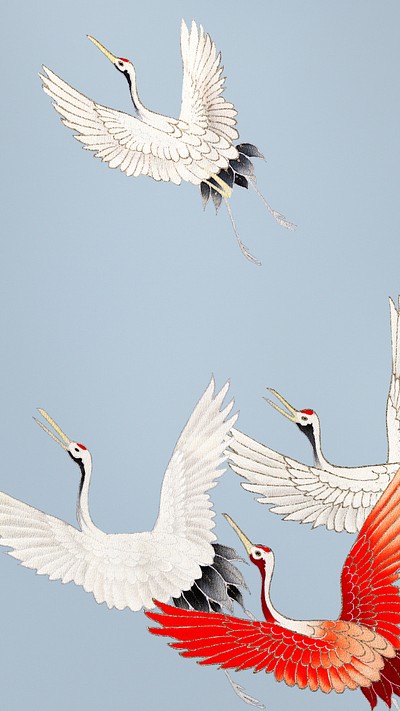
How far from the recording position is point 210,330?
159 cm

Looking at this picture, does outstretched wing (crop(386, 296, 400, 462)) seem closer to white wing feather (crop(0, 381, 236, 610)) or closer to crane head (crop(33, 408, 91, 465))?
white wing feather (crop(0, 381, 236, 610))

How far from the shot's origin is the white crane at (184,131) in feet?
5.09

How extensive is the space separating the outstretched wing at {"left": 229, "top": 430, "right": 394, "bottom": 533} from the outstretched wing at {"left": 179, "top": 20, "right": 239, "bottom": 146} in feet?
1.72

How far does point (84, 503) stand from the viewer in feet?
4.82

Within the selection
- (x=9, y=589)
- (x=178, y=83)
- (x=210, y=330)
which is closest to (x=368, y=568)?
(x=210, y=330)

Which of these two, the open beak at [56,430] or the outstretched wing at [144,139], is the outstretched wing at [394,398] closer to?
the outstretched wing at [144,139]

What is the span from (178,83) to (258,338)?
450 millimetres

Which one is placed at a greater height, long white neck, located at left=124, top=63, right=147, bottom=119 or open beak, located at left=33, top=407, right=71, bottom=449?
long white neck, located at left=124, top=63, right=147, bottom=119

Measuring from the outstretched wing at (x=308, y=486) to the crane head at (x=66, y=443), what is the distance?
0.25m

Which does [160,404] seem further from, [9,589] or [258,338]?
[9,589]

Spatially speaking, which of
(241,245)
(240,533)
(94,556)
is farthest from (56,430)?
(241,245)

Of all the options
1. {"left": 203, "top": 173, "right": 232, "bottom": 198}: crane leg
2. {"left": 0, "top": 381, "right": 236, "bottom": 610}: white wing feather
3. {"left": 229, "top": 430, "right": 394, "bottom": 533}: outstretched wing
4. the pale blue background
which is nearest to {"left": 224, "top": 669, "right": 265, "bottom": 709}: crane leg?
the pale blue background

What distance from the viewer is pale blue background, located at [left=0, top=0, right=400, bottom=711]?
145cm

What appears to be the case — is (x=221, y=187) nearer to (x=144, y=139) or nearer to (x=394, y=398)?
(x=144, y=139)
